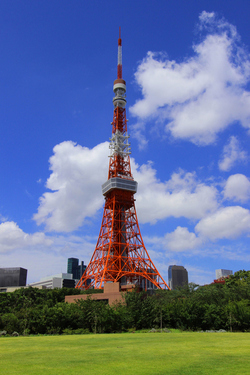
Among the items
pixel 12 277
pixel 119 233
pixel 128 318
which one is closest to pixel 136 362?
pixel 128 318

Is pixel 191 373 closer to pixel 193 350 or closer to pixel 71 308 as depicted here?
pixel 193 350

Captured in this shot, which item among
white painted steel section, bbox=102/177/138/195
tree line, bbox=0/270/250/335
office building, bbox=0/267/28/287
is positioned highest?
white painted steel section, bbox=102/177/138/195

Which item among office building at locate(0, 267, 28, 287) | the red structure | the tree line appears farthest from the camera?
office building at locate(0, 267, 28, 287)

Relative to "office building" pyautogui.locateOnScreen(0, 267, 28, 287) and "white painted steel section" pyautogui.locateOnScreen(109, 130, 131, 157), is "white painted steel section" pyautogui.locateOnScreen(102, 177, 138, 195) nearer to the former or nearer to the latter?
"white painted steel section" pyautogui.locateOnScreen(109, 130, 131, 157)

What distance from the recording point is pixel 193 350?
15477mm

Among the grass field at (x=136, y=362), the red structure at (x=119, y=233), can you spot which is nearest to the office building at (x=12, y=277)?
the red structure at (x=119, y=233)

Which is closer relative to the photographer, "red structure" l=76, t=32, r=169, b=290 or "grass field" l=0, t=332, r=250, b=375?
"grass field" l=0, t=332, r=250, b=375

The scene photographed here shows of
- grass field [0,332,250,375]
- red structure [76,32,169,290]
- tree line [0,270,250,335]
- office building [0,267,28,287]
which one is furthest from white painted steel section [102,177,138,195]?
office building [0,267,28,287]

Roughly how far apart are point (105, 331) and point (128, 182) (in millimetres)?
35877

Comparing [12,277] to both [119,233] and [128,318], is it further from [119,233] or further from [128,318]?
[128,318]

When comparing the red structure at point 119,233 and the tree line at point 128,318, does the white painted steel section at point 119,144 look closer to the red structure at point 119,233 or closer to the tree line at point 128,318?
the red structure at point 119,233

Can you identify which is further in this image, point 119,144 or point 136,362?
point 119,144

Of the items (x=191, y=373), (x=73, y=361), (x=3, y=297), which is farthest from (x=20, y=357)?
(x=3, y=297)

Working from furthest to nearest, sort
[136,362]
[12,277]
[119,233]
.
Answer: [12,277], [119,233], [136,362]
